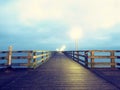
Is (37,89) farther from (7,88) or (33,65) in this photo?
(33,65)

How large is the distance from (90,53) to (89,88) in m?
9.29

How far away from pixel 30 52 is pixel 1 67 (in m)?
2.28

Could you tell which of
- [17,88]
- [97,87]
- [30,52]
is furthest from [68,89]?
[30,52]

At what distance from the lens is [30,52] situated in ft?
58.8

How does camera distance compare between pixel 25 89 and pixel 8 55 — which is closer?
pixel 25 89

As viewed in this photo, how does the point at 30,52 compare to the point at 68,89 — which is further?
the point at 30,52

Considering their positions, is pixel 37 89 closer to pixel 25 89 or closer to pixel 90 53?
pixel 25 89

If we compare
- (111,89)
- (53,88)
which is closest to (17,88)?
(53,88)

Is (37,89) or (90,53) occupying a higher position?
(90,53)

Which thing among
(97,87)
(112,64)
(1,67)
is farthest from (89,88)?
(1,67)

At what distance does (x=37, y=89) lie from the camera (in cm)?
911

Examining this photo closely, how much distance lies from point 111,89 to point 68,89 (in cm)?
152

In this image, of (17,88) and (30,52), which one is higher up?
(30,52)

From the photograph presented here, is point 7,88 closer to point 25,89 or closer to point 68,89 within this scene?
point 25,89
